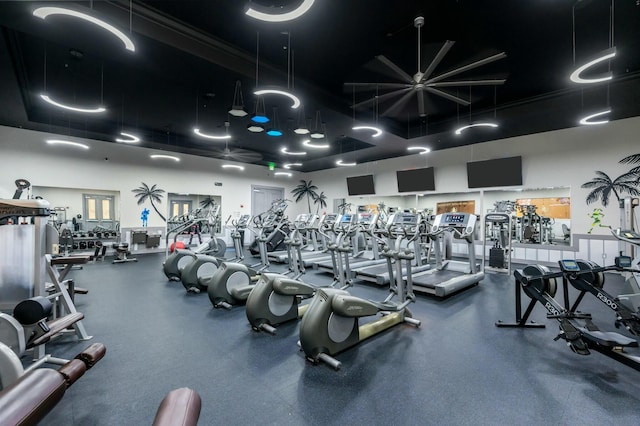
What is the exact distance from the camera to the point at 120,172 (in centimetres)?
941

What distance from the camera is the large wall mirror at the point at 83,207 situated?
835cm

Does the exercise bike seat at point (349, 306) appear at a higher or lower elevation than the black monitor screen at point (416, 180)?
lower

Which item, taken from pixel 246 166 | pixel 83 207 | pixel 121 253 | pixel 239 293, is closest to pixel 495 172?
pixel 239 293

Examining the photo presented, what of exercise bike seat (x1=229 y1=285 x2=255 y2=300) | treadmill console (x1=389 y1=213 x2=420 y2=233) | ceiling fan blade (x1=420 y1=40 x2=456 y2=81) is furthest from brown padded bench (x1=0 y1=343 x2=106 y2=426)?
treadmill console (x1=389 y1=213 x2=420 y2=233)

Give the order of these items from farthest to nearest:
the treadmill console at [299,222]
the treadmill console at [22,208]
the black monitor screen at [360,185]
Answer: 1. the black monitor screen at [360,185]
2. the treadmill console at [299,222]
3. the treadmill console at [22,208]

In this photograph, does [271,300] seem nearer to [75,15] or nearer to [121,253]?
[75,15]

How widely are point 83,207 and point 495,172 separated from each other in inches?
505

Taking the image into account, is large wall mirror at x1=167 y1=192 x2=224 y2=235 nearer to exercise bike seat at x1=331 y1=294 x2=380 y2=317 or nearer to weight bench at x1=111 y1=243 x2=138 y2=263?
weight bench at x1=111 y1=243 x2=138 y2=263

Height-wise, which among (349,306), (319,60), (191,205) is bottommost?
(349,306)

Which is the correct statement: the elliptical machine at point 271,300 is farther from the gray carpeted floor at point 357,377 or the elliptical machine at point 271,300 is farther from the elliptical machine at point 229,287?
the elliptical machine at point 229,287

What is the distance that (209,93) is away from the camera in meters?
5.86

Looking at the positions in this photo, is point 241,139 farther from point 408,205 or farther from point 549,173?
point 549,173

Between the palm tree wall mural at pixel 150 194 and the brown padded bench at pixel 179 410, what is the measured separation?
1067cm

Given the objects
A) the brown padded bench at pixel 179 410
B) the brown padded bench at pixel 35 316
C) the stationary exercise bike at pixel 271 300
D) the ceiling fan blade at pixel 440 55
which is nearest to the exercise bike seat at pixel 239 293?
the stationary exercise bike at pixel 271 300
